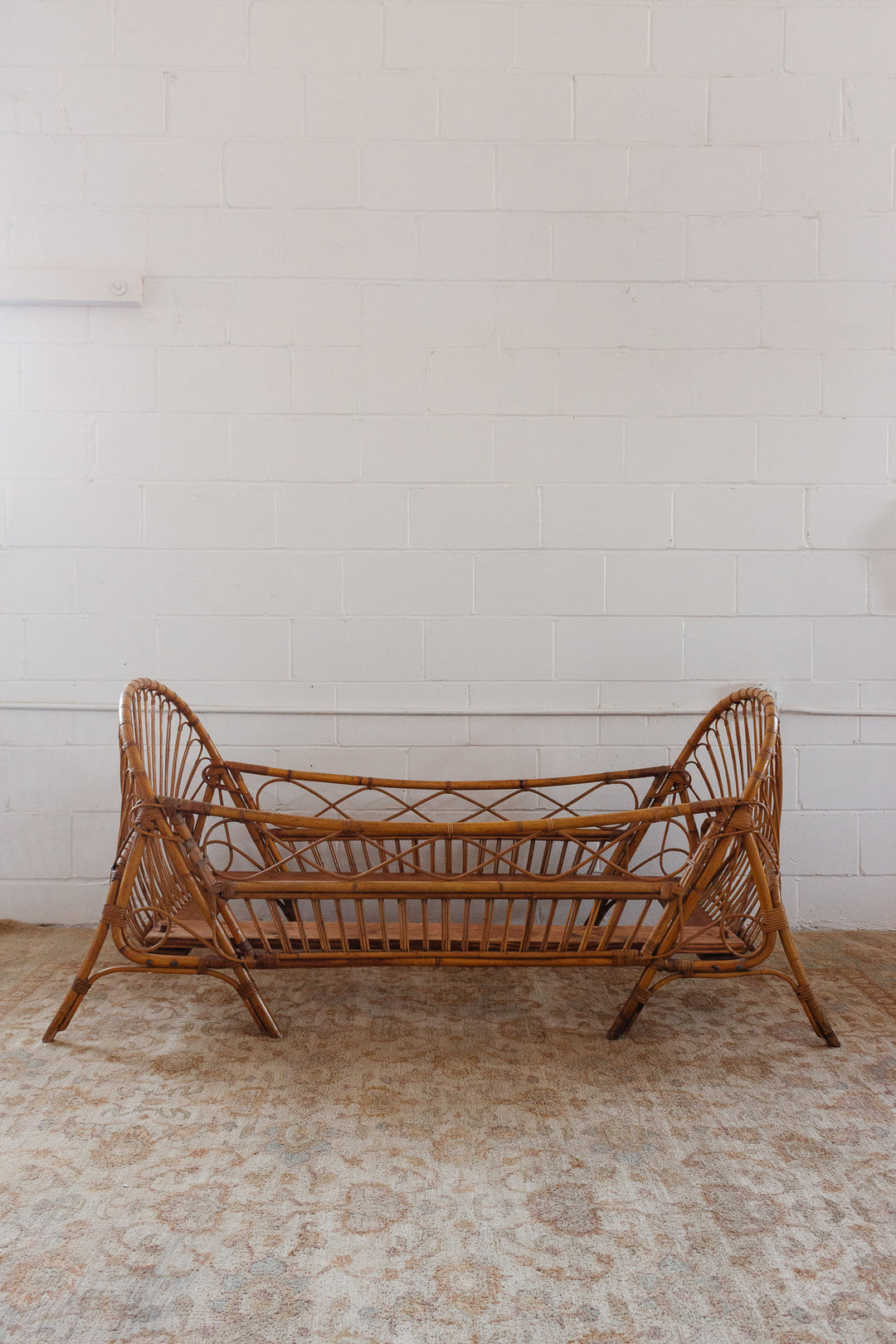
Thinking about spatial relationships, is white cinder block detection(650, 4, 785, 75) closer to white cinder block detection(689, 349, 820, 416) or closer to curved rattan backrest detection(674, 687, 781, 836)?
white cinder block detection(689, 349, 820, 416)

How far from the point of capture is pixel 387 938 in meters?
1.86

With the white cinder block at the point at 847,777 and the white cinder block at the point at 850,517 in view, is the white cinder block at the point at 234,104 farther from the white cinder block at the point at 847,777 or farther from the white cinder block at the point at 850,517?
the white cinder block at the point at 847,777

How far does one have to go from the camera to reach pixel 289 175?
2385mm

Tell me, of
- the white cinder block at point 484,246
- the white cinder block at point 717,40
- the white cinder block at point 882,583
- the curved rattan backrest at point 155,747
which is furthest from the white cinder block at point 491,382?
the curved rattan backrest at point 155,747

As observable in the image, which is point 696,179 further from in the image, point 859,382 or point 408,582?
point 408,582

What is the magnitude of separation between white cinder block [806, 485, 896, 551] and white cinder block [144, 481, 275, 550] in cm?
152

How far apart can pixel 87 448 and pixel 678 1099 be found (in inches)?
85.6

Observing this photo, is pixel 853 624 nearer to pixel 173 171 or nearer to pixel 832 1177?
pixel 832 1177

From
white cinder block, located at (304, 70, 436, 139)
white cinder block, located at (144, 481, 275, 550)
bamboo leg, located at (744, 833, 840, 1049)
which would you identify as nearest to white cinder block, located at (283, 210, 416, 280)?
white cinder block, located at (304, 70, 436, 139)

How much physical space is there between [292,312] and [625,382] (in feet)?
3.08

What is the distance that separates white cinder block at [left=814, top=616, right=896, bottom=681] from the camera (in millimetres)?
2469

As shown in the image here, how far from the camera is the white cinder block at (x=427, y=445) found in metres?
2.42

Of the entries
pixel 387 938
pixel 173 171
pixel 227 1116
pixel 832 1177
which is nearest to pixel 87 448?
pixel 173 171

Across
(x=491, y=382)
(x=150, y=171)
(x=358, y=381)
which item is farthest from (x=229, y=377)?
(x=491, y=382)
